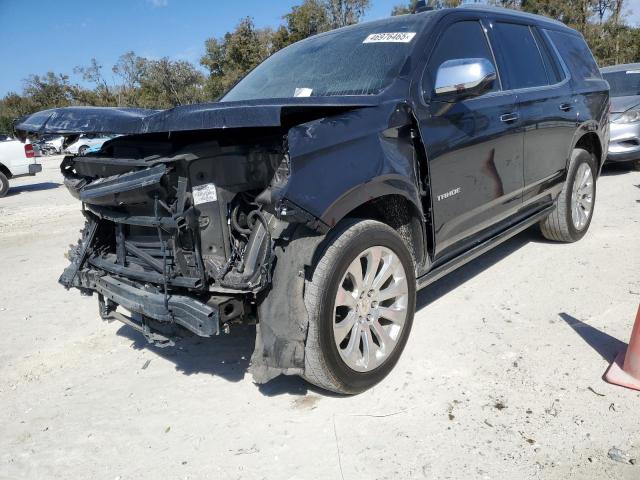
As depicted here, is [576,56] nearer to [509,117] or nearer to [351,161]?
[509,117]

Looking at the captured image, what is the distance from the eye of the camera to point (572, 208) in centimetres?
479

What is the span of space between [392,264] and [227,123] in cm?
120

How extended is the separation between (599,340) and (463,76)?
1836 mm

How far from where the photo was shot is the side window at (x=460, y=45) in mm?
3076

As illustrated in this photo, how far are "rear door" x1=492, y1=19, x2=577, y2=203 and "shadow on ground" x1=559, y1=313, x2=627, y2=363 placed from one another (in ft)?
3.62

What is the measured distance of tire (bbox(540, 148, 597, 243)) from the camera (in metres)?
4.65

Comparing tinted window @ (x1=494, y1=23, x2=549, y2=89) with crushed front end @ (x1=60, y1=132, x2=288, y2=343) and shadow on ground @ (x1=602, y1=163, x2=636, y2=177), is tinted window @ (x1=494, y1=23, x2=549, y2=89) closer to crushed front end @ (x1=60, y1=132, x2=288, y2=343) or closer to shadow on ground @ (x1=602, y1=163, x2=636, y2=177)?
crushed front end @ (x1=60, y1=132, x2=288, y2=343)

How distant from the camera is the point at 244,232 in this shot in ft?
8.27

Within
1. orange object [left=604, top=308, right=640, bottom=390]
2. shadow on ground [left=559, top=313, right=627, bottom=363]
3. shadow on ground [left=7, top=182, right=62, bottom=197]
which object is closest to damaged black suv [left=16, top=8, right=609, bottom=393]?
shadow on ground [left=559, top=313, right=627, bottom=363]

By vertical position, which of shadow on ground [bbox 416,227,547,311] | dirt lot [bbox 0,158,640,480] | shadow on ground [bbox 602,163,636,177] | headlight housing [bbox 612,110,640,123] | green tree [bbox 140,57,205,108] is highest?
green tree [bbox 140,57,205,108]

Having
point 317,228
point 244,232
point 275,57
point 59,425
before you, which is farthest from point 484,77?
point 59,425

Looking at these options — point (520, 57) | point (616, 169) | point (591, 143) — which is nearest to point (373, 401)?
point (520, 57)

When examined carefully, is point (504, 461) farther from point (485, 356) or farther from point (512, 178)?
point (512, 178)

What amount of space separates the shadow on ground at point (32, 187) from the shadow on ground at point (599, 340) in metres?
13.8
